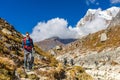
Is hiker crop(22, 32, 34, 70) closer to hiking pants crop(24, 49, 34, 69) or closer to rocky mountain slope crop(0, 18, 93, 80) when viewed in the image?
hiking pants crop(24, 49, 34, 69)

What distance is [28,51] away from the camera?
2867 centimetres

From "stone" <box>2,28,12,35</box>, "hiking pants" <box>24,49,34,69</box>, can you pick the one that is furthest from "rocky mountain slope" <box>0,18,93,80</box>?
"hiking pants" <box>24,49,34,69</box>

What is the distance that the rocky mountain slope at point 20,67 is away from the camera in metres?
25.6

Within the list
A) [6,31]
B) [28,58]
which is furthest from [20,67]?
[6,31]

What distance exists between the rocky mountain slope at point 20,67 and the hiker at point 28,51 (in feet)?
1.89

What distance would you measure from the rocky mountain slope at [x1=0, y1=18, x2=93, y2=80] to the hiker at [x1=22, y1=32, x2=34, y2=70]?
0.58 m

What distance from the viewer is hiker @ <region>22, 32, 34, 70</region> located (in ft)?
93.2

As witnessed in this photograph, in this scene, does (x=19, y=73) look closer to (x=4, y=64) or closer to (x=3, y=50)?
(x=4, y=64)

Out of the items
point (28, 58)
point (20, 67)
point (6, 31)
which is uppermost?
point (6, 31)

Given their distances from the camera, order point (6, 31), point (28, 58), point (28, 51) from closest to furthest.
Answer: point (28, 51)
point (28, 58)
point (6, 31)

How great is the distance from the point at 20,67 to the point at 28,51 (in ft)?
5.34

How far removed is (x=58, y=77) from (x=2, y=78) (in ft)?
25.0

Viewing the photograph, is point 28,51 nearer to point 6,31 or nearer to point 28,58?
point 28,58

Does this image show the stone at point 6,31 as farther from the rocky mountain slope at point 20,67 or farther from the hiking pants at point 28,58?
the hiking pants at point 28,58
